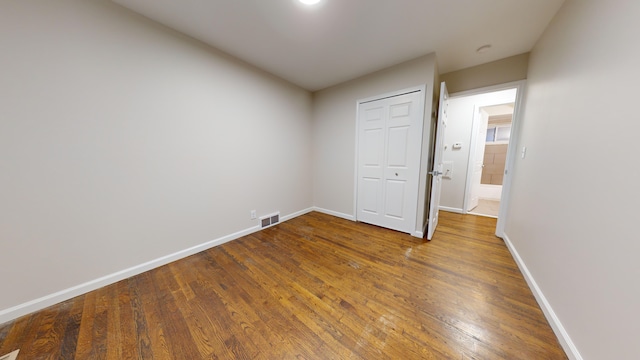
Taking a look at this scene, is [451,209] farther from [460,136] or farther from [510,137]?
[510,137]

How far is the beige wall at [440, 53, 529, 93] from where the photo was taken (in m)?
2.41

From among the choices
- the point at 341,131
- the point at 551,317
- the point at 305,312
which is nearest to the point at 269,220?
the point at 305,312

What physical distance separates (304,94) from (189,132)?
2128 mm

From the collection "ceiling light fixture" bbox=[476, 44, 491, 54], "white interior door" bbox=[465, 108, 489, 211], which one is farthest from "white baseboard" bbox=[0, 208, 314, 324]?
"white interior door" bbox=[465, 108, 489, 211]

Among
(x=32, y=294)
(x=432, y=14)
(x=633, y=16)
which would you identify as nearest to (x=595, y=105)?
(x=633, y=16)

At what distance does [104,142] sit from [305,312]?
221 centimetres

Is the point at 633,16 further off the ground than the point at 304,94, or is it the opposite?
the point at 304,94

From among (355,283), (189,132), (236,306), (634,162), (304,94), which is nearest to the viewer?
(634,162)

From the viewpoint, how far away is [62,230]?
1482 millimetres

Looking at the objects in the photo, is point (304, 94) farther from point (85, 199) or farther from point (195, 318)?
point (195, 318)

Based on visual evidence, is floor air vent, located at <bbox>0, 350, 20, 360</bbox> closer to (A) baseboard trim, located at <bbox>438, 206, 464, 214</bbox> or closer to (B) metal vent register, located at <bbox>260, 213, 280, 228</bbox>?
(B) metal vent register, located at <bbox>260, 213, 280, 228</bbox>

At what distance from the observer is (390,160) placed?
2.81 m

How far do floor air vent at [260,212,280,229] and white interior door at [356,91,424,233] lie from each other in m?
1.41

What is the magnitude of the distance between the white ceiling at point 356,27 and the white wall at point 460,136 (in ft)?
3.29
